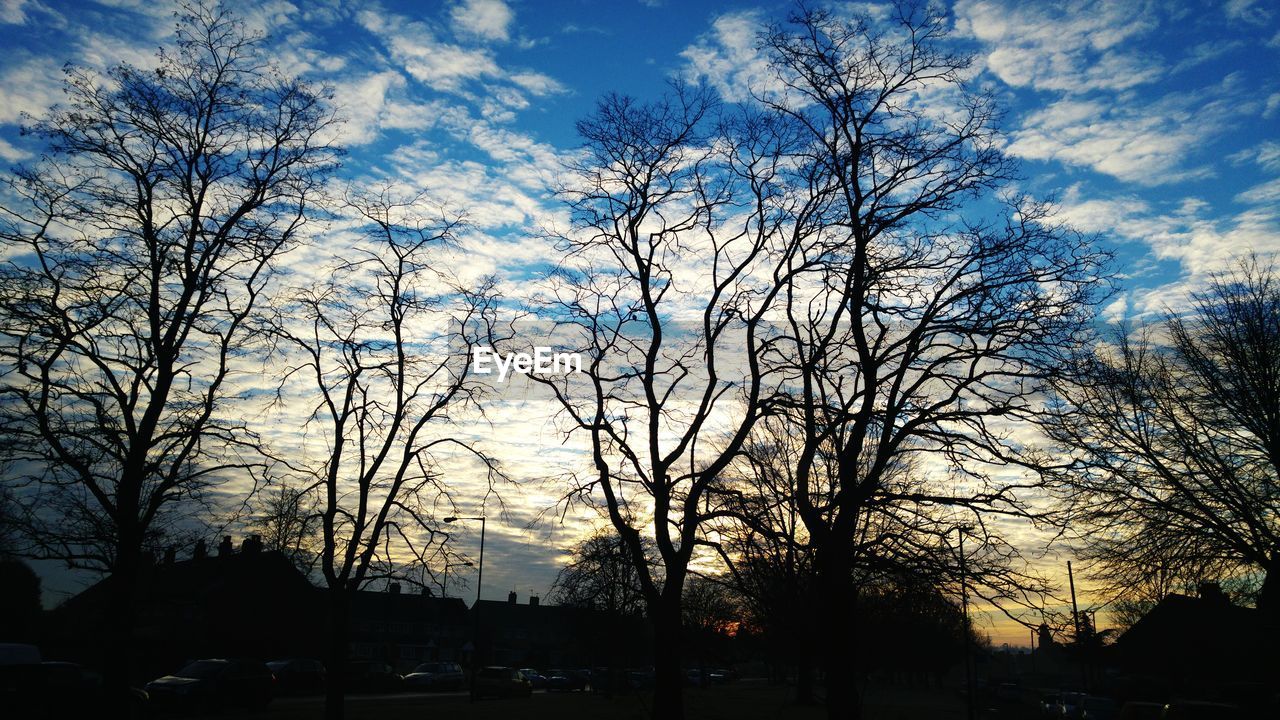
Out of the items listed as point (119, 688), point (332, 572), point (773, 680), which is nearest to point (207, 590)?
point (332, 572)

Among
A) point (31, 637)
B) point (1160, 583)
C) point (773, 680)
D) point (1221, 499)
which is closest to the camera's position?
point (1221, 499)

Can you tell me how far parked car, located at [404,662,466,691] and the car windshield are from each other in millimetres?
28365

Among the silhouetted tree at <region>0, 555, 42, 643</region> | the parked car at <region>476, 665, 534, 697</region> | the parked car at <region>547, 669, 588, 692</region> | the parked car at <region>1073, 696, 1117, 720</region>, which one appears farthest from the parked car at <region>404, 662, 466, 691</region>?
the parked car at <region>1073, 696, 1117, 720</region>

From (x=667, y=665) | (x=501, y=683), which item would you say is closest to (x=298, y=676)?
(x=501, y=683)

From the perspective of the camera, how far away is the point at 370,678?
51312mm

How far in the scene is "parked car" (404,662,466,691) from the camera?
57.5 metres

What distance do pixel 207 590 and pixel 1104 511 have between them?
56.5 meters

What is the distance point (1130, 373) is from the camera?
2305 cm

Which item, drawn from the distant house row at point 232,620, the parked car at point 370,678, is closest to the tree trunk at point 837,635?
the distant house row at point 232,620

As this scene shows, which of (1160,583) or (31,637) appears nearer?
(1160,583)

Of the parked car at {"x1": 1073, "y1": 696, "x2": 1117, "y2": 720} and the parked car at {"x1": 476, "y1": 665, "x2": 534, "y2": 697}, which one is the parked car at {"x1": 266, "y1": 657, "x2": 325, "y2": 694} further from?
the parked car at {"x1": 1073, "y1": 696, "x2": 1117, "y2": 720}

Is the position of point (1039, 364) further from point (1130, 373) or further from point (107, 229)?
point (107, 229)

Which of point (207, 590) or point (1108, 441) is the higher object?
point (1108, 441)

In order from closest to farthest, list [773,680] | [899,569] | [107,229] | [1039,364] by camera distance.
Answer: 1. [899,569]
2. [1039,364]
3. [107,229]
4. [773,680]
